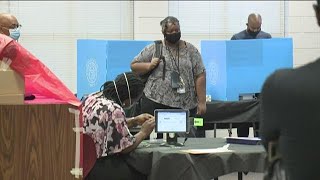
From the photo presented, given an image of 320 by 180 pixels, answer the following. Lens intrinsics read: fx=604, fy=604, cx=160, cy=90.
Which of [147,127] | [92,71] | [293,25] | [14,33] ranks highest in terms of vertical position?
[293,25]

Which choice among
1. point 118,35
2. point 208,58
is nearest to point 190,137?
point 208,58

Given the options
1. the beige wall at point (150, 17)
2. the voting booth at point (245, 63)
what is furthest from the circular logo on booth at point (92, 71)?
the beige wall at point (150, 17)

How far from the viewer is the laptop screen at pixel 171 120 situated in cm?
338

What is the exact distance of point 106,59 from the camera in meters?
5.23

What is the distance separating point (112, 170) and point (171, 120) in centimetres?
49

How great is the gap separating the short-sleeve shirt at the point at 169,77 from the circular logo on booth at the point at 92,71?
0.99 meters

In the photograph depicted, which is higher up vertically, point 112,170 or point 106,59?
point 106,59

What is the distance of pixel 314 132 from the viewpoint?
1692 millimetres

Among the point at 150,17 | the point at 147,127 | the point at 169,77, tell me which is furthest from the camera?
the point at 150,17

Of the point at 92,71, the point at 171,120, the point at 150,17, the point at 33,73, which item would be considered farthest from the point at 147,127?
the point at 150,17

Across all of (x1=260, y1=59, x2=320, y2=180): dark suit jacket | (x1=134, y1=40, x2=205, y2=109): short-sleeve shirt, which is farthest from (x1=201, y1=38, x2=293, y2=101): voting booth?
(x1=260, y1=59, x2=320, y2=180): dark suit jacket

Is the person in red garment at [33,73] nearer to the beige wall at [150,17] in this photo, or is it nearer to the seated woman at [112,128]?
the seated woman at [112,128]

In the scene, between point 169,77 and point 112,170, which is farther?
point 169,77

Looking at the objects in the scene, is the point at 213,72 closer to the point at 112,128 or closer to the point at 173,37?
the point at 173,37
